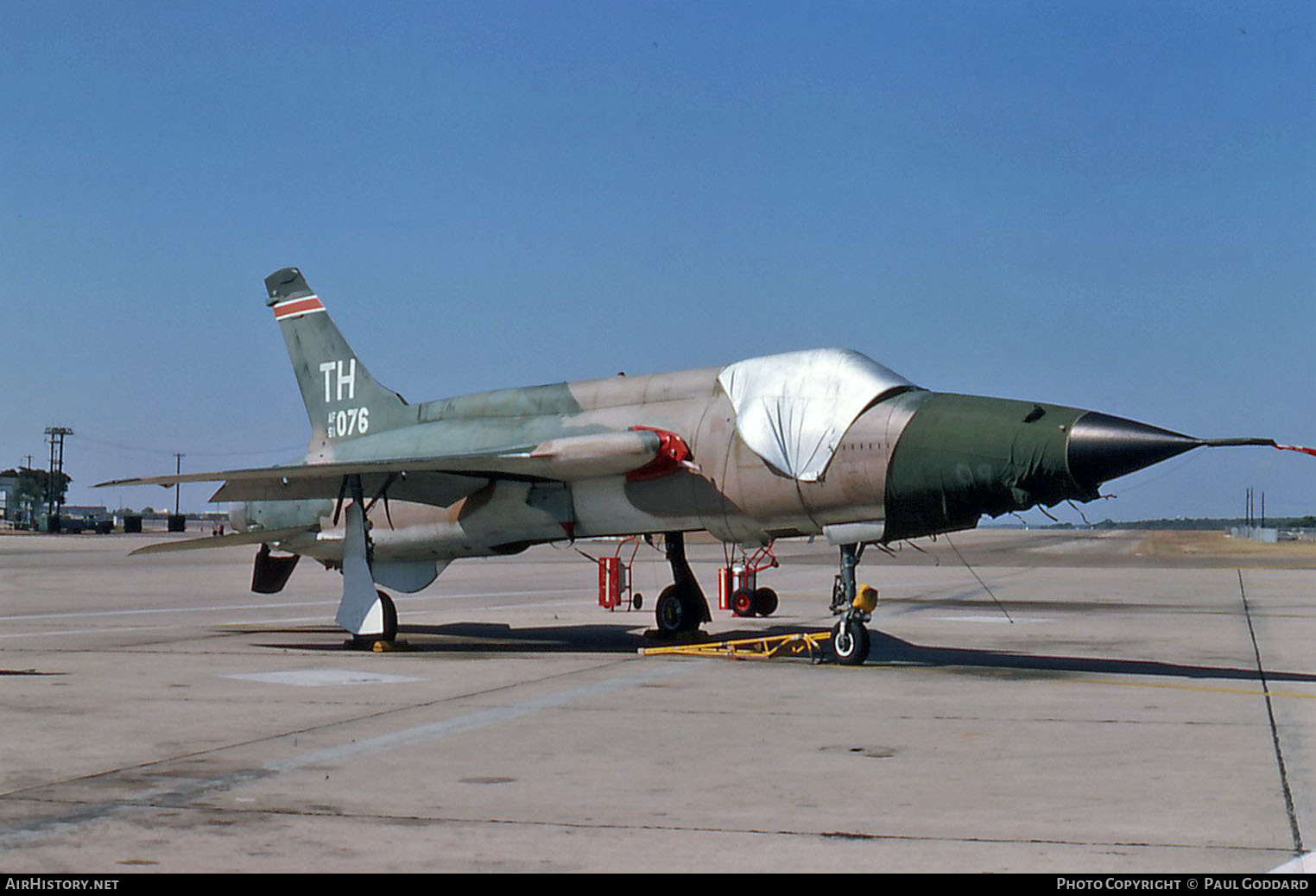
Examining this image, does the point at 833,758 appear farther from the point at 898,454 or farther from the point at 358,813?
the point at 898,454

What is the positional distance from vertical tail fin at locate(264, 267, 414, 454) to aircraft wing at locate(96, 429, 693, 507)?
7.61ft

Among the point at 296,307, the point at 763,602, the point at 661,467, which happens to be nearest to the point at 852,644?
the point at 661,467

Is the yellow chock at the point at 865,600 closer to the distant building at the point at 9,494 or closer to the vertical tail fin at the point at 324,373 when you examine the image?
the vertical tail fin at the point at 324,373

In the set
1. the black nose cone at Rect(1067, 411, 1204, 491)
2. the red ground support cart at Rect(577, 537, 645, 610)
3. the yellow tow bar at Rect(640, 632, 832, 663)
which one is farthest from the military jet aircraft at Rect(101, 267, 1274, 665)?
the red ground support cart at Rect(577, 537, 645, 610)

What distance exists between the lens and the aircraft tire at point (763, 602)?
2253 cm

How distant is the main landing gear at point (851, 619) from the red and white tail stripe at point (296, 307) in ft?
37.3

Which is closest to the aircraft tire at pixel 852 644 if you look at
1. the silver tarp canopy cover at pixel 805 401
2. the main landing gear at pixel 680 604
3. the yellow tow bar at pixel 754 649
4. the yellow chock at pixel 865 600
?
the yellow chock at pixel 865 600

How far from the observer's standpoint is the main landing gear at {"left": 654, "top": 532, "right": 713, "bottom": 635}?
1920 centimetres

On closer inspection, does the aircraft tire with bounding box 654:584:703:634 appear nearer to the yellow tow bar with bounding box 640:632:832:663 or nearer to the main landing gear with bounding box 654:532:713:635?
the main landing gear with bounding box 654:532:713:635

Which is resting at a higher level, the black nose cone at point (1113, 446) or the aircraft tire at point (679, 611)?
the black nose cone at point (1113, 446)

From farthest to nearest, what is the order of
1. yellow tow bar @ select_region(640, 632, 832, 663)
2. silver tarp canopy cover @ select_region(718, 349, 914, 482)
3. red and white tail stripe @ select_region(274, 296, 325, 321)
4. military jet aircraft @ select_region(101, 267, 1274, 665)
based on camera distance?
red and white tail stripe @ select_region(274, 296, 325, 321) → yellow tow bar @ select_region(640, 632, 832, 663) → silver tarp canopy cover @ select_region(718, 349, 914, 482) → military jet aircraft @ select_region(101, 267, 1274, 665)

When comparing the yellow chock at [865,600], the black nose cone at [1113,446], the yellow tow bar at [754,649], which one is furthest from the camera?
the yellow tow bar at [754,649]

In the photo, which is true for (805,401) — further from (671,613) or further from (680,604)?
(671,613)

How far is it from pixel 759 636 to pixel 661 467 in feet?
15.2
